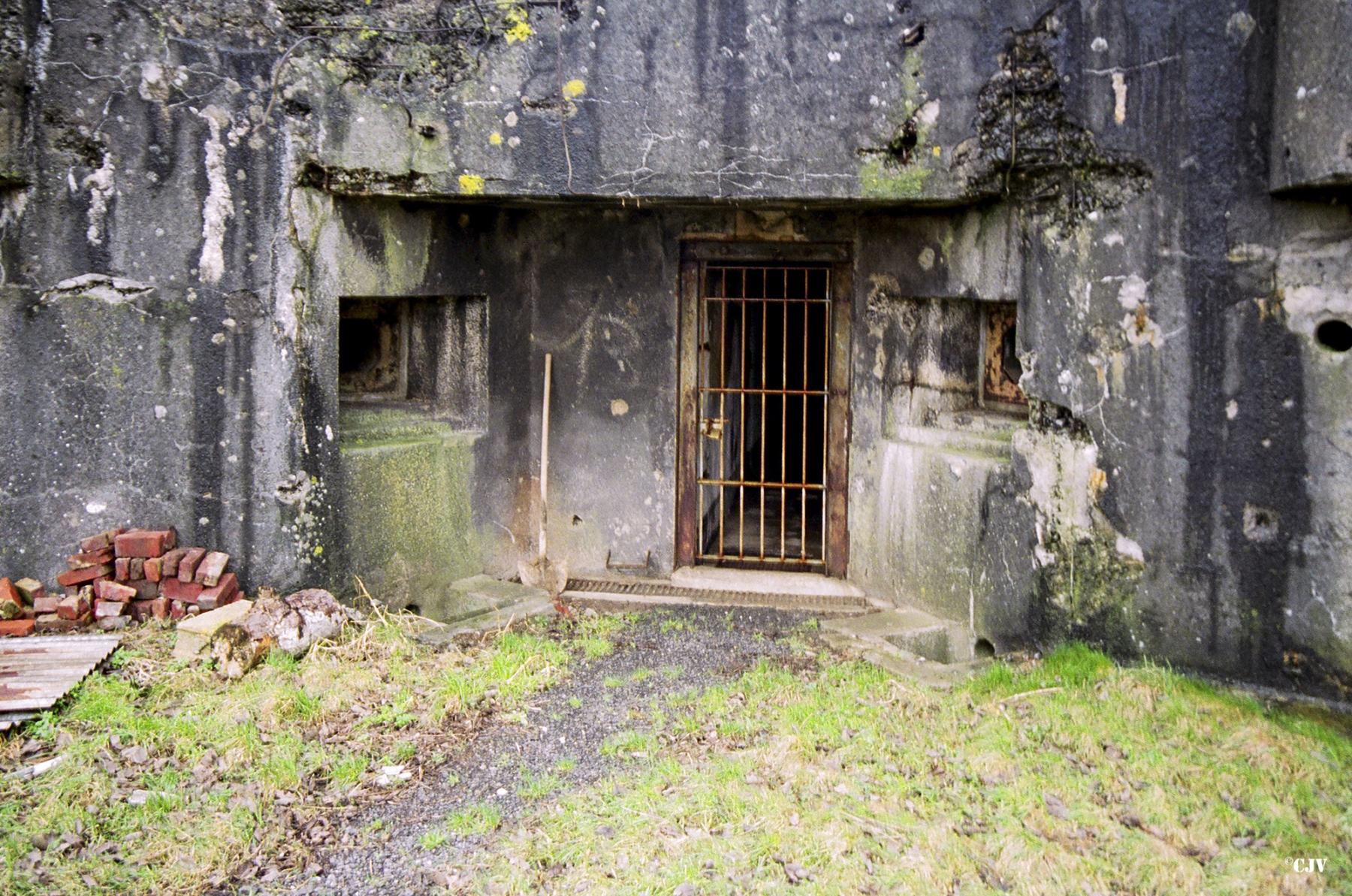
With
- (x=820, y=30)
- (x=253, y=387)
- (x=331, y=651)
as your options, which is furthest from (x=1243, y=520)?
(x=253, y=387)

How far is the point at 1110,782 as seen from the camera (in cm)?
432

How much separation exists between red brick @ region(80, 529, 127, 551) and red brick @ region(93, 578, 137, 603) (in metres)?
0.18

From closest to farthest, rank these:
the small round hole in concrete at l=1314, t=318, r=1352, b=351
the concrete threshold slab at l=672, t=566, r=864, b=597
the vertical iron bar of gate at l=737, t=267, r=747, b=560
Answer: the small round hole in concrete at l=1314, t=318, r=1352, b=351
the concrete threshold slab at l=672, t=566, r=864, b=597
the vertical iron bar of gate at l=737, t=267, r=747, b=560

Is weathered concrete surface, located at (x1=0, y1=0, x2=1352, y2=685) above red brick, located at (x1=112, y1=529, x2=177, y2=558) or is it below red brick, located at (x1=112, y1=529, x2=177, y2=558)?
above

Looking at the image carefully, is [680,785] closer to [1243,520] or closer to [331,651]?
[331,651]

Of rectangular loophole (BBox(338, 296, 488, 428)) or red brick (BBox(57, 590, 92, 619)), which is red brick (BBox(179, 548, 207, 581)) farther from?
rectangular loophole (BBox(338, 296, 488, 428))

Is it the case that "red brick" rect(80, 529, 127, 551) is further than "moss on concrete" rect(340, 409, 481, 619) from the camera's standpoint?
No

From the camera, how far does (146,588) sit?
5.73 m

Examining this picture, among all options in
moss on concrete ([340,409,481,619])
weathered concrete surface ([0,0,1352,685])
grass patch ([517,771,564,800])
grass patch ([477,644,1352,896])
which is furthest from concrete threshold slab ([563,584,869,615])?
grass patch ([517,771,564,800])

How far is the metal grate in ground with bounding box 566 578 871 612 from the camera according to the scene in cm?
689

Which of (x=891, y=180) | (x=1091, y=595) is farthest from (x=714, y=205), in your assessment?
(x=1091, y=595)

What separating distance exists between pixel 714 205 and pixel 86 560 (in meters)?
3.74

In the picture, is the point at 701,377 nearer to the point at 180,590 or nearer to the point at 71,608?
the point at 180,590

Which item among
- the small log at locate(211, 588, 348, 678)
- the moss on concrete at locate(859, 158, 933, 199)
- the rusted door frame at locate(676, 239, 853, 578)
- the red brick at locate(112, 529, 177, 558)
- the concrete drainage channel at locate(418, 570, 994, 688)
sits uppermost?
the moss on concrete at locate(859, 158, 933, 199)
